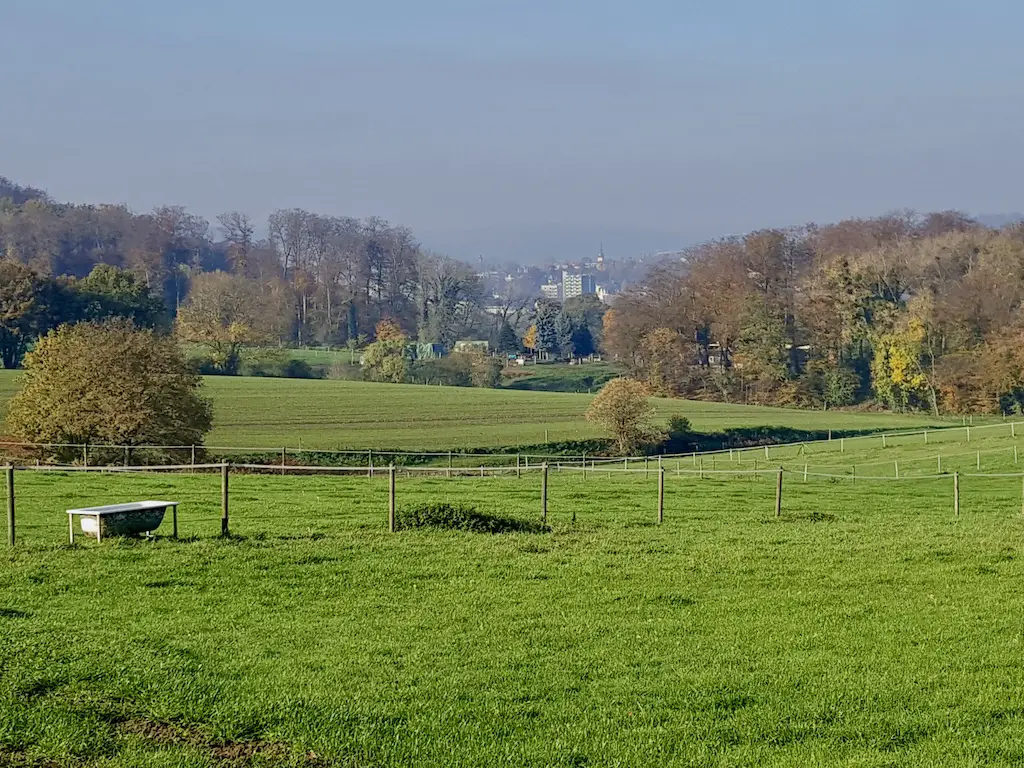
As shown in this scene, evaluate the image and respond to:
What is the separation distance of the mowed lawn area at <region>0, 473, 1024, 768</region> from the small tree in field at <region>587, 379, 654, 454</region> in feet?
143

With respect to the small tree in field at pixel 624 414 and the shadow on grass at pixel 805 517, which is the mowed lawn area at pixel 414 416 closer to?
the small tree in field at pixel 624 414

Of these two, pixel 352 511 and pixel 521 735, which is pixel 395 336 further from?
pixel 521 735

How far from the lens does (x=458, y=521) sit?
21594mm

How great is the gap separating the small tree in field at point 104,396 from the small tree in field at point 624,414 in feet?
86.9

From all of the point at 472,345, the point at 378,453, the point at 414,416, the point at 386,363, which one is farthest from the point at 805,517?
the point at 472,345

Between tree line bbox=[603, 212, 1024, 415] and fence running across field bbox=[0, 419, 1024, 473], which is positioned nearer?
fence running across field bbox=[0, 419, 1024, 473]

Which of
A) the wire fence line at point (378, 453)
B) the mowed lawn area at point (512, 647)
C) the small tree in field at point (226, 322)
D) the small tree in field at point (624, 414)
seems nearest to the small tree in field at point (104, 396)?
the wire fence line at point (378, 453)

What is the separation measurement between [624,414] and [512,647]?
5523cm

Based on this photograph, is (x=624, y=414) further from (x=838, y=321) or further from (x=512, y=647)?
(x=512, y=647)

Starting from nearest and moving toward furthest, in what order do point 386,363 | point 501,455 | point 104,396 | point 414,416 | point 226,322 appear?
point 104,396, point 501,455, point 414,416, point 226,322, point 386,363

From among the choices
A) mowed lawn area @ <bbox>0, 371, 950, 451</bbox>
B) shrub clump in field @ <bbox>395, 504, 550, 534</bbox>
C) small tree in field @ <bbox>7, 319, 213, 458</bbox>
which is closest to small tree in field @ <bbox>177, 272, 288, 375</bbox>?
mowed lawn area @ <bbox>0, 371, 950, 451</bbox>

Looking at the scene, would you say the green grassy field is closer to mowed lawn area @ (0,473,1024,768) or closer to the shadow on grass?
the shadow on grass

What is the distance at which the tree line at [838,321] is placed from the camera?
8794 cm

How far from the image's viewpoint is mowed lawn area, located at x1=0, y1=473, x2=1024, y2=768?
8656 millimetres
